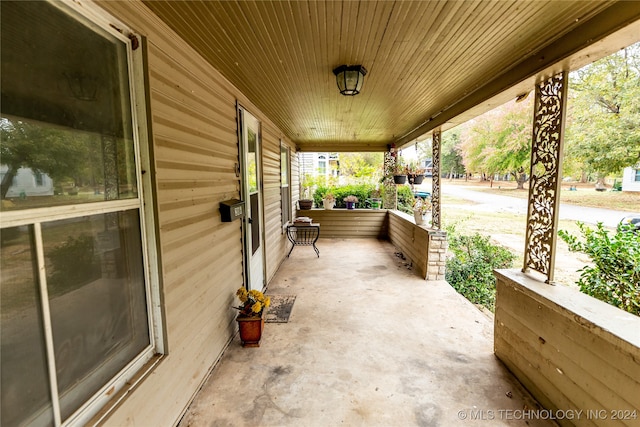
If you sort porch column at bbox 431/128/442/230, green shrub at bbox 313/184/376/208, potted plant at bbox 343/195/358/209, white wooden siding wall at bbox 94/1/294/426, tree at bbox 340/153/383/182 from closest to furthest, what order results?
white wooden siding wall at bbox 94/1/294/426
porch column at bbox 431/128/442/230
potted plant at bbox 343/195/358/209
green shrub at bbox 313/184/376/208
tree at bbox 340/153/383/182

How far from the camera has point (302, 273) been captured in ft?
15.7

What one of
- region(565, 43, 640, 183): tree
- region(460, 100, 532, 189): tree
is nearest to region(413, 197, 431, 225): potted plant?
region(565, 43, 640, 183): tree

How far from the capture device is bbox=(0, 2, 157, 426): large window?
0.90 m

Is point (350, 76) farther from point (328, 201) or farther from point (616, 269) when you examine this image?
point (328, 201)

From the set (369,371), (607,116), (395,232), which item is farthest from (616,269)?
(395,232)

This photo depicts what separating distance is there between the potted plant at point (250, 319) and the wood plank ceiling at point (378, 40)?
2.07 m

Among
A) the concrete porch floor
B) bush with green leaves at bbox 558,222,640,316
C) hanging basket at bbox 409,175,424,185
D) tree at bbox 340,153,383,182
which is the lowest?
the concrete porch floor

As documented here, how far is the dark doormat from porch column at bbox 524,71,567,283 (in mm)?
2444

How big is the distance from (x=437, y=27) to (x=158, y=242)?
210cm

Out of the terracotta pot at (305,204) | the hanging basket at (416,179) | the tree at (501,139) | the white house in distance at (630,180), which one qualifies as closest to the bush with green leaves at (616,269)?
the hanging basket at (416,179)

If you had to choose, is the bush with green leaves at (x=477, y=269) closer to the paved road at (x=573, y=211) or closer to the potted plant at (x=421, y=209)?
the potted plant at (x=421, y=209)

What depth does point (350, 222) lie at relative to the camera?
755 centimetres

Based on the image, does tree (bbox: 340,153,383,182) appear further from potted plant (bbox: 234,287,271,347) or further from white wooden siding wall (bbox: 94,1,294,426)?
potted plant (bbox: 234,287,271,347)

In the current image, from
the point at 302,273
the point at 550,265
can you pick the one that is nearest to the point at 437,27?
the point at 550,265
